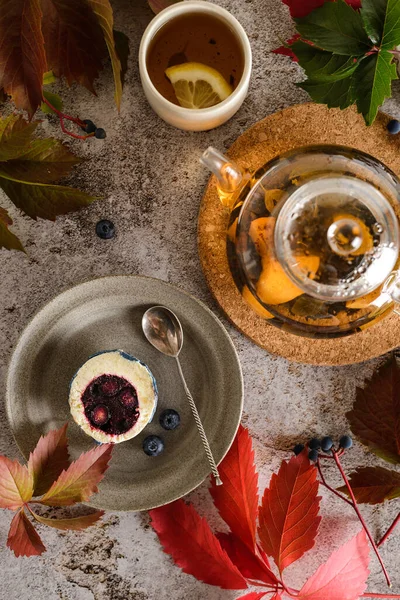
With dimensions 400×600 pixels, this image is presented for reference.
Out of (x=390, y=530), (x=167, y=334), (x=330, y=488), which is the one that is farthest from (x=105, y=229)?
(x=390, y=530)

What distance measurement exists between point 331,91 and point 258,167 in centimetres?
15

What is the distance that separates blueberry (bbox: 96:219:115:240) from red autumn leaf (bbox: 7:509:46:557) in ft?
1.42

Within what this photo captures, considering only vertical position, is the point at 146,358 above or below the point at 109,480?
above

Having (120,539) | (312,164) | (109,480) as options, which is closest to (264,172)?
(312,164)

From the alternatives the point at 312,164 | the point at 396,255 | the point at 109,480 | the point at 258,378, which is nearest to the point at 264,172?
the point at 312,164

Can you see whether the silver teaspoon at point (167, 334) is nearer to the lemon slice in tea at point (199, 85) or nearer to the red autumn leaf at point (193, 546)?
the red autumn leaf at point (193, 546)

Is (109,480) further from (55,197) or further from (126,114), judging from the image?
(126,114)

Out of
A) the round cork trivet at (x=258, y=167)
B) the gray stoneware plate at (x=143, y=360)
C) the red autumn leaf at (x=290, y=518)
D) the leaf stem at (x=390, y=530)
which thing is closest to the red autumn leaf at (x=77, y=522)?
the gray stoneware plate at (x=143, y=360)

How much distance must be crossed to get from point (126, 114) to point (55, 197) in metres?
0.19

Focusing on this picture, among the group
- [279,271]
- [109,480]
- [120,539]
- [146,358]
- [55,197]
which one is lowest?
[120,539]

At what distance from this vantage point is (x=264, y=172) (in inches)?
31.8

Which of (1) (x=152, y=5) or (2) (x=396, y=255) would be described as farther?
(1) (x=152, y=5)

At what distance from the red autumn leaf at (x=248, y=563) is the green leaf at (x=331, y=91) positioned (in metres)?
0.67

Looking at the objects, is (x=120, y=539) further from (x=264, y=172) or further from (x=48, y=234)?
(x=264, y=172)
